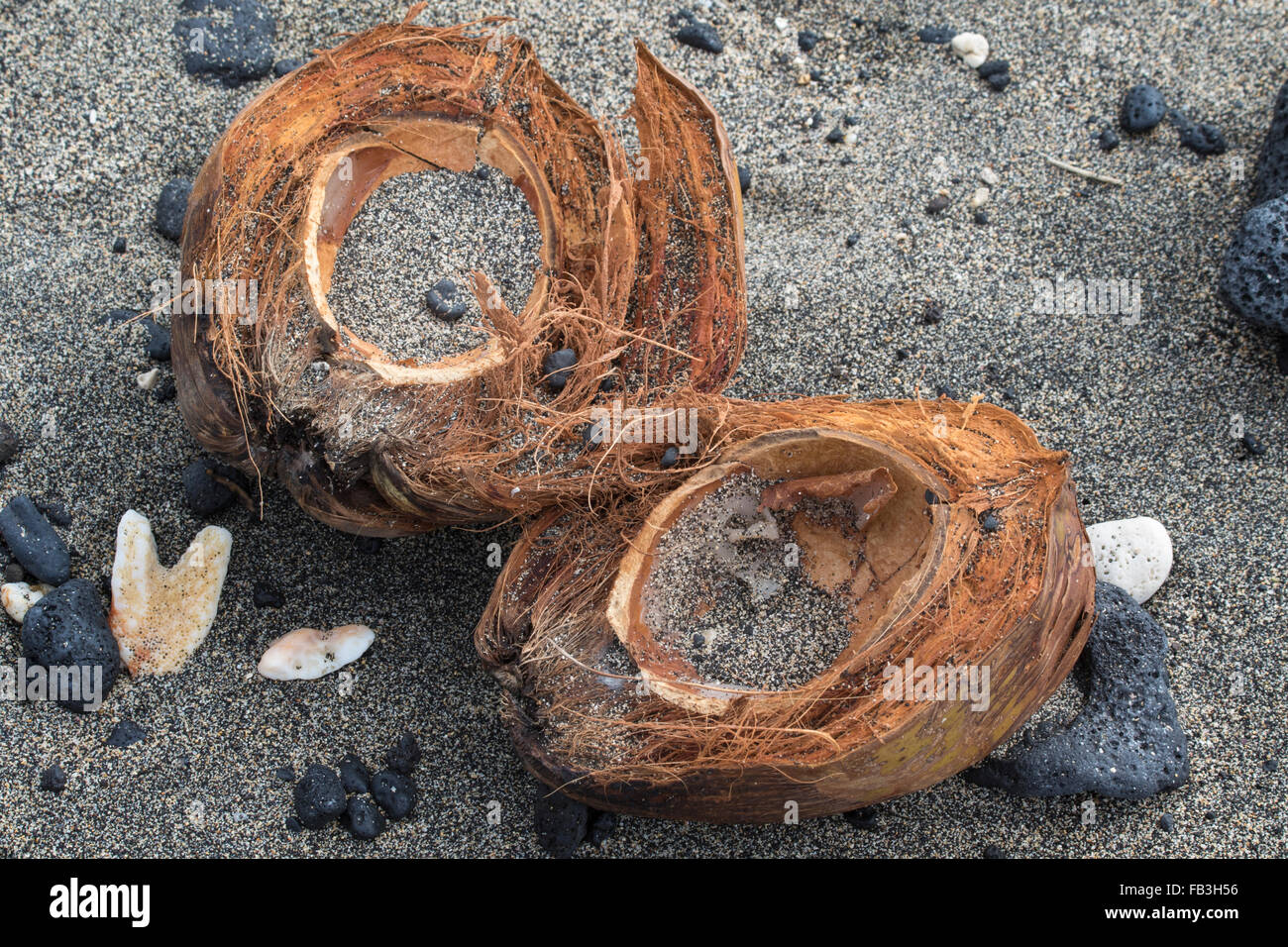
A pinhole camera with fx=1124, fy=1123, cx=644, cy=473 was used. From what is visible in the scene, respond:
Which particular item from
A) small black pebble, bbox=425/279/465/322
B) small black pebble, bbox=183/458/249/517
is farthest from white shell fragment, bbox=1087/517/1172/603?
small black pebble, bbox=183/458/249/517

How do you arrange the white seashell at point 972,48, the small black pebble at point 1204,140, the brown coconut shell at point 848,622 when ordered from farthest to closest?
the white seashell at point 972,48 < the small black pebble at point 1204,140 < the brown coconut shell at point 848,622

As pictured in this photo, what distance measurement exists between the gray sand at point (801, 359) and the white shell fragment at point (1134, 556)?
0.12 m

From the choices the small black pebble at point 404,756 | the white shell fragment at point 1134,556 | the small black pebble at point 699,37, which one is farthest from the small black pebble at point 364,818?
the small black pebble at point 699,37

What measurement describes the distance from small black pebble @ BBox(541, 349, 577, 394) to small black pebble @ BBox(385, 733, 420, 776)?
4.08ft

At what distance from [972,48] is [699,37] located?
1028 mm

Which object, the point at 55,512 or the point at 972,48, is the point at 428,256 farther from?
the point at 972,48

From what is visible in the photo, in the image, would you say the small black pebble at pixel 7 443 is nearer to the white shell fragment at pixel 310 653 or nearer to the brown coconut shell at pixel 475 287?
the brown coconut shell at pixel 475 287

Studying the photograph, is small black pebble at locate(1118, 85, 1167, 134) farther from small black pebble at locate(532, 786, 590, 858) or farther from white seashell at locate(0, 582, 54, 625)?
white seashell at locate(0, 582, 54, 625)

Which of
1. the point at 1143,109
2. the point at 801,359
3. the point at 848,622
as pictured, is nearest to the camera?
the point at 848,622

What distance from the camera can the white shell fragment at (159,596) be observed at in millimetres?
3670

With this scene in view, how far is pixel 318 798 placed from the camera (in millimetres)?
3557

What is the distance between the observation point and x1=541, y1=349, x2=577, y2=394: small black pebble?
354 cm

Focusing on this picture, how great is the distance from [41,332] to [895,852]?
11.1ft

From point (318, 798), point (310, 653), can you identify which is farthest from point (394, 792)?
point (310, 653)
